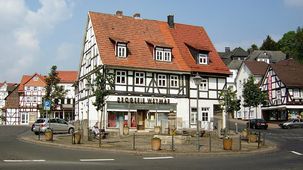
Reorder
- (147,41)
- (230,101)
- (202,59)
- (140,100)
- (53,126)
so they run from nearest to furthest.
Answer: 1. (53,126)
2. (230,101)
3. (140,100)
4. (147,41)
5. (202,59)

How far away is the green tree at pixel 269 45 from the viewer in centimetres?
13401

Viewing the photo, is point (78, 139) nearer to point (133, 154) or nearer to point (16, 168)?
point (133, 154)

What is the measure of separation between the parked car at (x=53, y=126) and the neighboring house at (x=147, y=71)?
2.82m

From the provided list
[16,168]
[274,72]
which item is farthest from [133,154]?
[274,72]

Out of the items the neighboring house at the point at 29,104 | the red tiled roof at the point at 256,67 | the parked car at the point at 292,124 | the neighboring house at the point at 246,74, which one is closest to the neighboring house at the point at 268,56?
the red tiled roof at the point at 256,67

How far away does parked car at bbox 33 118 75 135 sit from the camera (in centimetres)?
4403

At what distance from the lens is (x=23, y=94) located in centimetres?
9475

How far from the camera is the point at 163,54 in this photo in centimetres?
5044

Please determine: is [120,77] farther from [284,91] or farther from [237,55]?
[237,55]

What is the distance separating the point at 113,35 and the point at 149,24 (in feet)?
23.2

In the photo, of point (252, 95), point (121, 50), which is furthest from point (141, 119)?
point (252, 95)

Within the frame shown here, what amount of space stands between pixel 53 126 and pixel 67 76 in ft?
199

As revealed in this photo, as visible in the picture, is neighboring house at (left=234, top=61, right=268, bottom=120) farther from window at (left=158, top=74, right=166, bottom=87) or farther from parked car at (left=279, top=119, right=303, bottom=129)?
window at (left=158, top=74, right=166, bottom=87)

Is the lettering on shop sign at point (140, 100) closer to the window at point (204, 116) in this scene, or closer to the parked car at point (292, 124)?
the window at point (204, 116)
